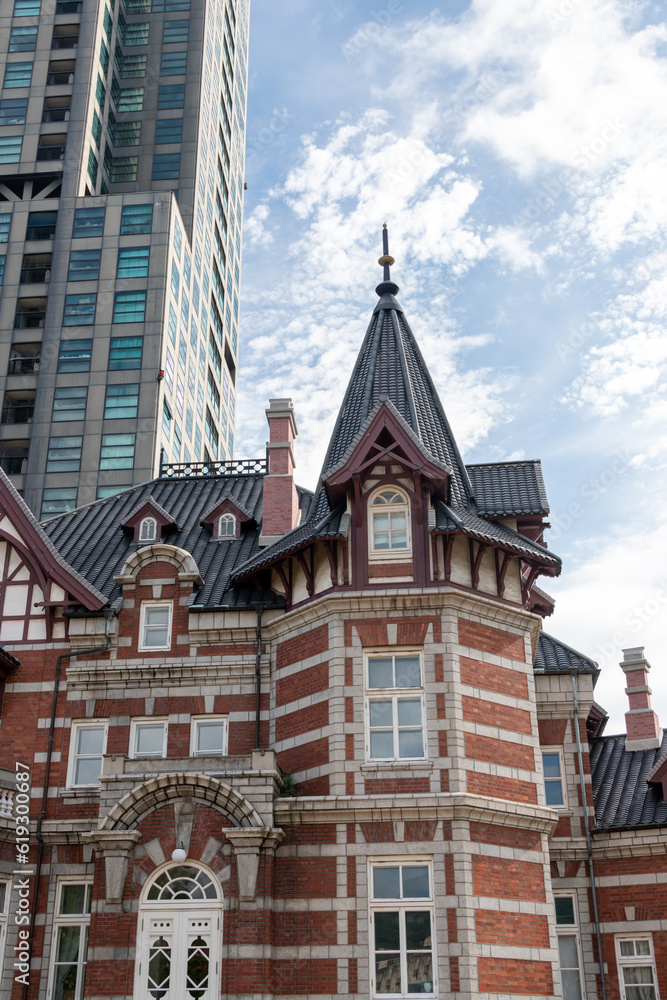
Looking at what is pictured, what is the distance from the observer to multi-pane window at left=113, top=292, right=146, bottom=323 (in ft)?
243

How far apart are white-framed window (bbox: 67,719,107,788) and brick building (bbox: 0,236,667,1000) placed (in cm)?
6

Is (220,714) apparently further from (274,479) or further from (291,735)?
(274,479)

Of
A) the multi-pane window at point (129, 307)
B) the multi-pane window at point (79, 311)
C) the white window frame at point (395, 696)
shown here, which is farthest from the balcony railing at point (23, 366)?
the white window frame at point (395, 696)

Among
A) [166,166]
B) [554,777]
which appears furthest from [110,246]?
[554,777]

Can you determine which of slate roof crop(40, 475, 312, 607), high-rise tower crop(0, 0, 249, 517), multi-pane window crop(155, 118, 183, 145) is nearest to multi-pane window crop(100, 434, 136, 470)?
high-rise tower crop(0, 0, 249, 517)

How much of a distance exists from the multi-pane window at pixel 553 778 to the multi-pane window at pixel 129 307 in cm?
→ 5275

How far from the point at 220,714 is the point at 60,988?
6444 millimetres

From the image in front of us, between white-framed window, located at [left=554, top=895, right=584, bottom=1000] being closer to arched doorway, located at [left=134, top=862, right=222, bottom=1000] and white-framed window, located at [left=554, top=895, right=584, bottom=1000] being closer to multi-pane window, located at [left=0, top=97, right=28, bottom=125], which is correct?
arched doorway, located at [left=134, top=862, right=222, bottom=1000]

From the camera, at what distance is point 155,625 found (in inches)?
1032

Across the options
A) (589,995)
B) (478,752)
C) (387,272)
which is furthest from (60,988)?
(387,272)

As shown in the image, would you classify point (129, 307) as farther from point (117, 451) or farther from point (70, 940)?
point (70, 940)

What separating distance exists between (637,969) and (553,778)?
4.68 meters

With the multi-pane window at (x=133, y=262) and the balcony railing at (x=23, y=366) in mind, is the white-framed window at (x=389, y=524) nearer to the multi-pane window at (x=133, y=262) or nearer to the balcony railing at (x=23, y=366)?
the balcony railing at (x=23, y=366)

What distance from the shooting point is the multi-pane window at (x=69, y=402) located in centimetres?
7169
